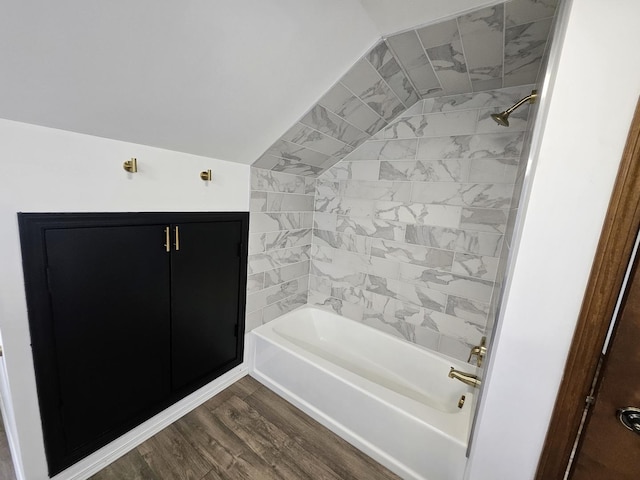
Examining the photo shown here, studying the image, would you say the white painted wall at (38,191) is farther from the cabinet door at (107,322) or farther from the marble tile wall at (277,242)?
the marble tile wall at (277,242)

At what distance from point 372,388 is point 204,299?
1.21 meters

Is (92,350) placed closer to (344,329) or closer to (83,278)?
(83,278)

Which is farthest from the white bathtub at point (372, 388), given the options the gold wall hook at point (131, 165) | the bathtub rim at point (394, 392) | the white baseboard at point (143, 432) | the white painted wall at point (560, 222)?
the gold wall hook at point (131, 165)

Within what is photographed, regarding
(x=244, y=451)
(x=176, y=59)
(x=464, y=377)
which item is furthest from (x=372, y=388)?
(x=176, y=59)

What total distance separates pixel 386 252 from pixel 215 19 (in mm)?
1776

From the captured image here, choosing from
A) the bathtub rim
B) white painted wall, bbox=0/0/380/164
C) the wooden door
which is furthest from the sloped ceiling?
the bathtub rim

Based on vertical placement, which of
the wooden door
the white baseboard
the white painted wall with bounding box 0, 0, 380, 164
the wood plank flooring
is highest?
the white painted wall with bounding box 0, 0, 380, 164

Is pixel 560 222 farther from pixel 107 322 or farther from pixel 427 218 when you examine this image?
pixel 107 322

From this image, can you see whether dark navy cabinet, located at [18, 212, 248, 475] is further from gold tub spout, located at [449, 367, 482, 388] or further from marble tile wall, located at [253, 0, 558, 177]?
gold tub spout, located at [449, 367, 482, 388]

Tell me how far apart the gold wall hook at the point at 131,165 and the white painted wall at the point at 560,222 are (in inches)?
63.3

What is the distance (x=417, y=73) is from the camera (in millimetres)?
1526

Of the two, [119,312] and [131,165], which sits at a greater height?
[131,165]

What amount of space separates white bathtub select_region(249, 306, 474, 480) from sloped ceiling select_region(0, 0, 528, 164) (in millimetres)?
1598

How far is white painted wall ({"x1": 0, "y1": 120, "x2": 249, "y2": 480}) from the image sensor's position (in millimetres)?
951
